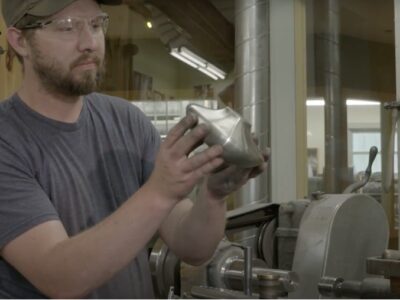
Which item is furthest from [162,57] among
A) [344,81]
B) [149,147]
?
[149,147]

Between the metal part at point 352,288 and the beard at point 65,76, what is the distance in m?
0.56

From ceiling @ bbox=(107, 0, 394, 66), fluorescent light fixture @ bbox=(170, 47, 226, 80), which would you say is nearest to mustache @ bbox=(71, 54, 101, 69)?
ceiling @ bbox=(107, 0, 394, 66)

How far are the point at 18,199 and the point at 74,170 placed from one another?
145mm

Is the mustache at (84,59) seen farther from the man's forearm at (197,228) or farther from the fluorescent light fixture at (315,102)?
the fluorescent light fixture at (315,102)

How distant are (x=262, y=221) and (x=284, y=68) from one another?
156 cm

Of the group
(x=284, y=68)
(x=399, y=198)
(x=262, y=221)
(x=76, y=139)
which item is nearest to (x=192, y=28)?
(x=284, y=68)

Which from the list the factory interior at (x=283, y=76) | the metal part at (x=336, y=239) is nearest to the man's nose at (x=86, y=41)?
the metal part at (x=336, y=239)

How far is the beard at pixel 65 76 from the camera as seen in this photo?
1.11m

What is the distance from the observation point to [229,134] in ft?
2.84

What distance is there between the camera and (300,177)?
2980mm

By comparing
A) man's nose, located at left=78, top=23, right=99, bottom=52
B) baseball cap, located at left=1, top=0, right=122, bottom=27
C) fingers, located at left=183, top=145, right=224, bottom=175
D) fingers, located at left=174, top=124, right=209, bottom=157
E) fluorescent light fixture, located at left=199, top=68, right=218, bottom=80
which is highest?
fluorescent light fixture, located at left=199, top=68, right=218, bottom=80

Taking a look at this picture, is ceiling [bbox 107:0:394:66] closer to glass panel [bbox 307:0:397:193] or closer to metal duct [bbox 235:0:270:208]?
glass panel [bbox 307:0:397:193]

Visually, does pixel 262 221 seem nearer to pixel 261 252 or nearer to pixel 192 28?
pixel 261 252

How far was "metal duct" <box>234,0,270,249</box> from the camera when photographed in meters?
2.78
